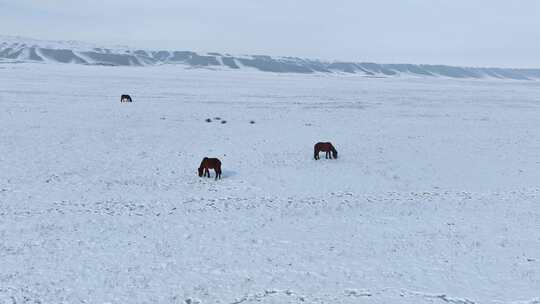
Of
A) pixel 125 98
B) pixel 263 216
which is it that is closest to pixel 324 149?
pixel 263 216

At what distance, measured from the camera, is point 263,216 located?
15.6 meters

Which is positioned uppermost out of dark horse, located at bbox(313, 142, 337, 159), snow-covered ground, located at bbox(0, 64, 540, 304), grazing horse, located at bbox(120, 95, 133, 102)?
grazing horse, located at bbox(120, 95, 133, 102)

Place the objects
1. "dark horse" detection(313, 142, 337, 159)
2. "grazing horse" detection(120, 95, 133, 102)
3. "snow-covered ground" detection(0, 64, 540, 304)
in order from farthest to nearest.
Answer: "grazing horse" detection(120, 95, 133, 102), "dark horse" detection(313, 142, 337, 159), "snow-covered ground" detection(0, 64, 540, 304)

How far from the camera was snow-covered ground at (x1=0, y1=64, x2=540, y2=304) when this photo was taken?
10.8 metres

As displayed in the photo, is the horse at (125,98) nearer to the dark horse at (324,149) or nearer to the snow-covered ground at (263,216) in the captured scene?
the snow-covered ground at (263,216)

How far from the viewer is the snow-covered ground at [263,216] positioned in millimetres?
10844

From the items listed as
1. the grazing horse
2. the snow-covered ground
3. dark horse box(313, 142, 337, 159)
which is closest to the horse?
the grazing horse

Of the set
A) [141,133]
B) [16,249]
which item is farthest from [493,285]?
[141,133]

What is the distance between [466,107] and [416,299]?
47.4 meters

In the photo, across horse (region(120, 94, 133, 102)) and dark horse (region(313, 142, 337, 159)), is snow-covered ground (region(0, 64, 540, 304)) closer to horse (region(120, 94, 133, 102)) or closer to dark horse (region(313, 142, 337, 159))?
dark horse (region(313, 142, 337, 159))

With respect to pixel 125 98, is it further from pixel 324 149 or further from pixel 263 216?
pixel 263 216

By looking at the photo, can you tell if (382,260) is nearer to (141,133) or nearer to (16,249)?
(16,249)

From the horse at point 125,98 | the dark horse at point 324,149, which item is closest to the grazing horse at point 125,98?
the horse at point 125,98

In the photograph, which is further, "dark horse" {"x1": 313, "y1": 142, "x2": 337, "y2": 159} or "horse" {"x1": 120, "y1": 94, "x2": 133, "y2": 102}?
"horse" {"x1": 120, "y1": 94, "x2": 133, "y2": 102}
